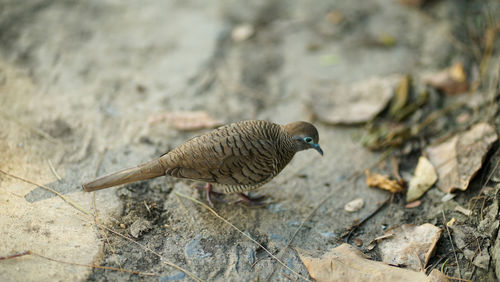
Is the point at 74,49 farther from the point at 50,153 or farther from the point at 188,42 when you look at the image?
the point at 50,153

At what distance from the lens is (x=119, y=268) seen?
3215 millimetres

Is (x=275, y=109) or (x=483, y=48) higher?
(x=483, y=48)

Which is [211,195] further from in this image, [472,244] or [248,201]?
[472,244]

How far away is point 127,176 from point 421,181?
273 cm

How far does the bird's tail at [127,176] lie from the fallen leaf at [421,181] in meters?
2.33

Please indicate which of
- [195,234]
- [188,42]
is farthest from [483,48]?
[195,234]

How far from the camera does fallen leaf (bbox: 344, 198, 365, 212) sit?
4164 millimetres

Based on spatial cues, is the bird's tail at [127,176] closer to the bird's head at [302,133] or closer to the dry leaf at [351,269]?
the bird's head at [302,133]

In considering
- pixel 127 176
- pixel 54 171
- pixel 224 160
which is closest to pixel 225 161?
pixel 224 160

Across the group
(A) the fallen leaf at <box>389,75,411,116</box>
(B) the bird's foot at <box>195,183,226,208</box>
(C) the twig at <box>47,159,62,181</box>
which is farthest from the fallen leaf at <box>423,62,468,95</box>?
(C) the twig at <box>47,159,62,181</box>

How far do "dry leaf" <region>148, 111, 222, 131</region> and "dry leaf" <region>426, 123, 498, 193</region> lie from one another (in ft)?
7.66

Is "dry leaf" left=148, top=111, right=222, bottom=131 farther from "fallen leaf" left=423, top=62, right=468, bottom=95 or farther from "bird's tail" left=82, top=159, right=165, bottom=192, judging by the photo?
"fallen leaf" left=423, top=62, right=468, bottom=95

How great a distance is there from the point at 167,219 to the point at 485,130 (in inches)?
125

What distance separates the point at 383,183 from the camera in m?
4.32
